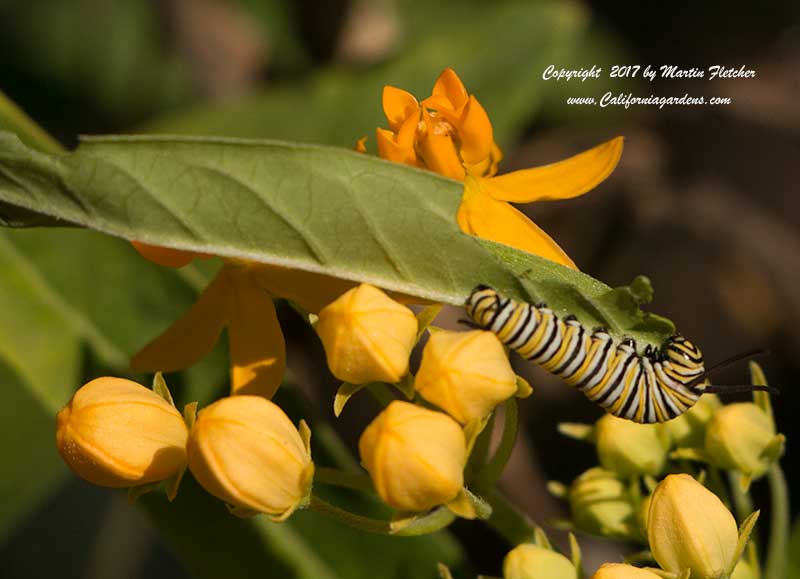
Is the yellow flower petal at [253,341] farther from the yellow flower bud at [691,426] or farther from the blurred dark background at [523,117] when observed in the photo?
the blurred dark background at [523,117]

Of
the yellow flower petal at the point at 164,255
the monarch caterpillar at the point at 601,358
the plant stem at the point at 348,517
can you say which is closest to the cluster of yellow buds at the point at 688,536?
the monarch caterpillar at the point at 601,358

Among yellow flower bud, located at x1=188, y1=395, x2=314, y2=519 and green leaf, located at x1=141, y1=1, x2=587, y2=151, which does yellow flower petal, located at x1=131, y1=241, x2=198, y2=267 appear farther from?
green leaf, located at x1=141, y1=1, x2=587, y2=151

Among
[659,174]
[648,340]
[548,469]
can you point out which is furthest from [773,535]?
[659,174]

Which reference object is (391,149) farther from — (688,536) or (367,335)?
(688,536)

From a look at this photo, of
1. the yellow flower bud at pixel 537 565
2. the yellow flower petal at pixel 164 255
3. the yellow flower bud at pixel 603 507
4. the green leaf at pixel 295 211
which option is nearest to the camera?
the green leaf at pixel 295 211

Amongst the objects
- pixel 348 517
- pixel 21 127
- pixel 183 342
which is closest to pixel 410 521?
pixel 348 517

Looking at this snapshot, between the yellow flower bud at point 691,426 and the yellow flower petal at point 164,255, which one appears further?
the yellow flower bud at point 691,426
